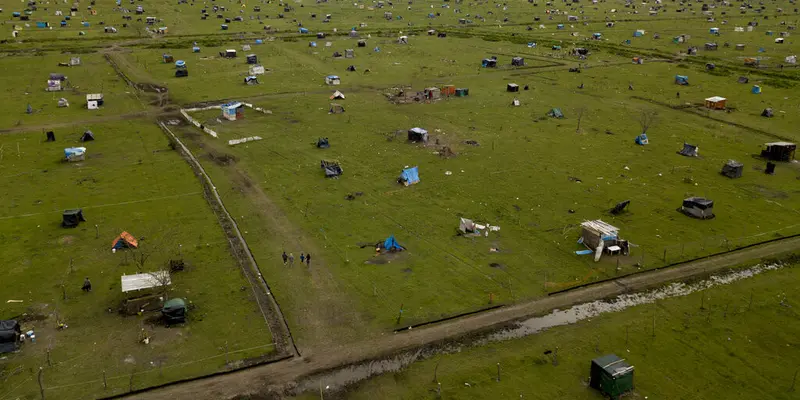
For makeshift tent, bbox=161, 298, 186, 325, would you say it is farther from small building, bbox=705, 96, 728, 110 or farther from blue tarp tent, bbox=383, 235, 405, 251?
small building, bbox=705, 96, 728, 110

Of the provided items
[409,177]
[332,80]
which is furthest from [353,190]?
[332,80]

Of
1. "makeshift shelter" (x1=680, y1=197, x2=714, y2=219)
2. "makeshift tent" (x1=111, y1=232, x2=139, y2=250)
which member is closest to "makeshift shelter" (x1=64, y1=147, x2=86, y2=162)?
"makeshift tent" (x1=111, y1=232, x2=139, y2=250)

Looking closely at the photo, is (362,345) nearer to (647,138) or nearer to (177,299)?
(177,299)

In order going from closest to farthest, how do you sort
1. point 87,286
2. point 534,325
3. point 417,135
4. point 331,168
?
point 534,325
point 87,286
point 331,168
point 417,135

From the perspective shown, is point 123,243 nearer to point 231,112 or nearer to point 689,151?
point 231,112

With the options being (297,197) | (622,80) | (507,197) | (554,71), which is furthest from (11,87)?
(622,80)

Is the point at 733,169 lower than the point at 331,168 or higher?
higher
